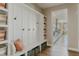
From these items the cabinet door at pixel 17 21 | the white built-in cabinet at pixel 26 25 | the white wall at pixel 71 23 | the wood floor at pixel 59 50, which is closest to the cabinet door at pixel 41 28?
the white built-in cabinet at pixel 26 25

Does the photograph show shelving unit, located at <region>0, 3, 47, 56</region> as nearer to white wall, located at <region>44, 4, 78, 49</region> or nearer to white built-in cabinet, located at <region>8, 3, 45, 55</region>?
white built-in cabinet, located at <region>8, 3, 45, 55</region>

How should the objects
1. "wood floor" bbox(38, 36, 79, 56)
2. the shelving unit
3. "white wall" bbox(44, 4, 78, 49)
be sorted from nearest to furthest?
the shelving unit < "wood floor" bbox(38, 36, 79, 56) < "white wall" bbox(44, 4, 78, 49)

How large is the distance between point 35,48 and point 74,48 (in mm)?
677

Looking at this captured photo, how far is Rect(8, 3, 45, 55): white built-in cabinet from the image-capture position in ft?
4.94

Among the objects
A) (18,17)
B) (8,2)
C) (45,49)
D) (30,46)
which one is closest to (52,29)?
(45,49)

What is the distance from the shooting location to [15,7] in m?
1.52

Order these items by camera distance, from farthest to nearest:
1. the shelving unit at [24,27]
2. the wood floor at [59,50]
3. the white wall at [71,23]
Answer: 1. the white wall at [71,23]
2. the wood floor at [59,50]
3. the shelving unit at [24,27]

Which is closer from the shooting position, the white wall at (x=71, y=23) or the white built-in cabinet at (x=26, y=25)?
the white built-in cabinet at (x=26, y=25)

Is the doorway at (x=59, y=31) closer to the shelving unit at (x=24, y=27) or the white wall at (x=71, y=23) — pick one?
the white wall at (x=71, y=23)

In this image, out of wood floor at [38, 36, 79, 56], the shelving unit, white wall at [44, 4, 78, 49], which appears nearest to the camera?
the shelving unit

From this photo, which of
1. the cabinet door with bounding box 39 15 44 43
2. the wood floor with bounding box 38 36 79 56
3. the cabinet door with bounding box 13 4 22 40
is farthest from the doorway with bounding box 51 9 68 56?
the cabinet door with bounding box 13 4 22 40

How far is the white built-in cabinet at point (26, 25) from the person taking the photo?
4.94 ft

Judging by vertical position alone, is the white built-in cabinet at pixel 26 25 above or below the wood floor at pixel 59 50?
above

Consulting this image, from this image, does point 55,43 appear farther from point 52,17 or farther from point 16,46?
point 16,46
